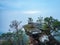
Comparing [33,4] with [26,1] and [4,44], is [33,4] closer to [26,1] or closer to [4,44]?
[26,1]

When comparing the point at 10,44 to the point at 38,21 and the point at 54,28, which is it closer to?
the point at 38,21

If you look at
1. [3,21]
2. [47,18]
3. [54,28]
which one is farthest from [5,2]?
[54,28]

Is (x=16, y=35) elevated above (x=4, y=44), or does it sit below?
above

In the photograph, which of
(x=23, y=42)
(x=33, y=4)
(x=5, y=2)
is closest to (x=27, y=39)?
(x=23, y=42)

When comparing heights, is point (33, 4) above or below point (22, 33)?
above

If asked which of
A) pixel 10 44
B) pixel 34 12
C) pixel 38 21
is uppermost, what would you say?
pixel 34 12

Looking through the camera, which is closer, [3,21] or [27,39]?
[27,39]

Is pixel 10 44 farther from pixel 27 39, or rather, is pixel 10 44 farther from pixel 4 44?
pixel 27 39

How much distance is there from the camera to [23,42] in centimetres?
164

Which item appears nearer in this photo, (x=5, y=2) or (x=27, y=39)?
(x=27, y=39)

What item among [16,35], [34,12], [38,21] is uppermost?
[34,12]

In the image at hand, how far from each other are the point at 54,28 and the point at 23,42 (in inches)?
16.5

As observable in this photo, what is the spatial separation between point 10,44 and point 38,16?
1.62ft

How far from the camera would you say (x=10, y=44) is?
1.64 m
